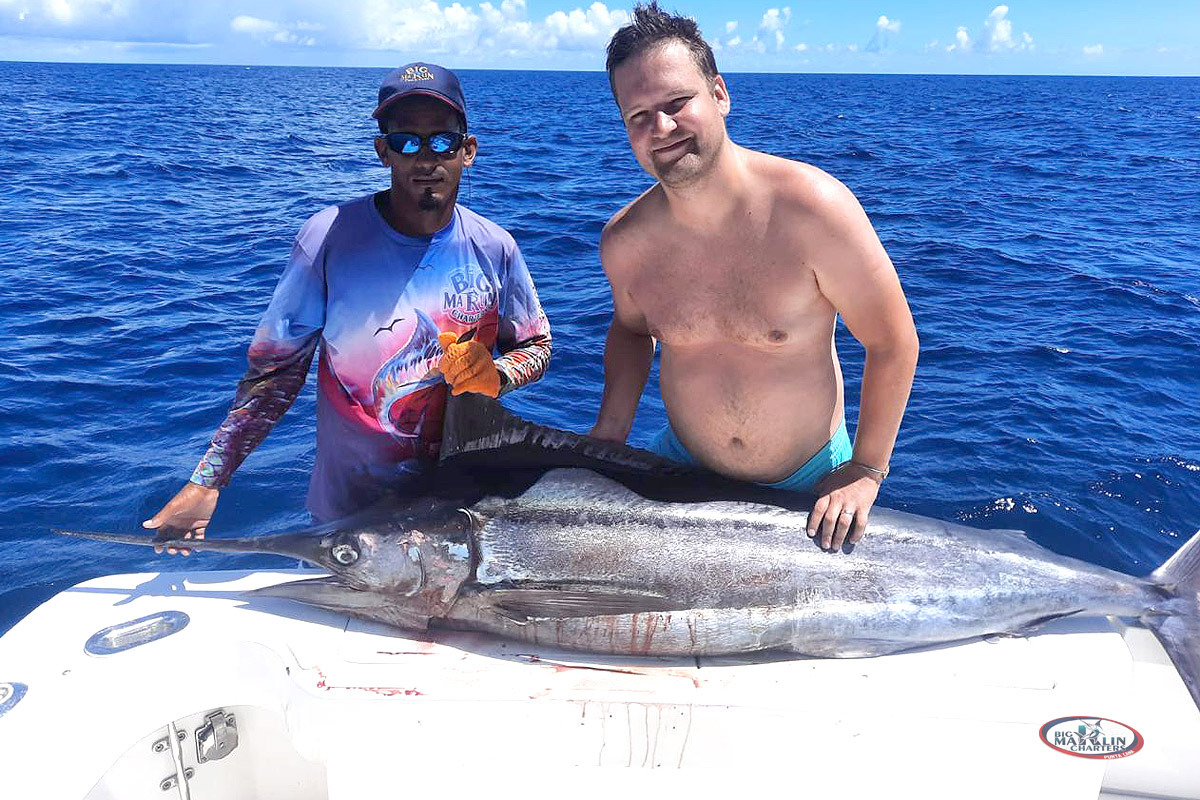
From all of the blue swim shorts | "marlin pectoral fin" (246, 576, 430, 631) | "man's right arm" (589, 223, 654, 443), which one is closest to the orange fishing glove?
"man's right arm" (589, 223, 654, 443)

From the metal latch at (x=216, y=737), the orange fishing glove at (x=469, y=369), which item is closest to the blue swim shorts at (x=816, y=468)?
the orange fishing glove at (x=469, y=369)

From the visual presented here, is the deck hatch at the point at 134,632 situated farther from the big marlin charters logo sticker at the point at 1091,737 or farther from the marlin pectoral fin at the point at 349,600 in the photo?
the big marlin charters logo sticker at the point at 1091,737

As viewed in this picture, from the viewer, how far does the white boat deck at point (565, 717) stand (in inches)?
77.3

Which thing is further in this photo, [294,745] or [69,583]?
[69,583]

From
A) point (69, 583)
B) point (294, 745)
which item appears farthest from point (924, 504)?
point (69, 583)

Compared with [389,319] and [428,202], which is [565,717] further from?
[428,202]

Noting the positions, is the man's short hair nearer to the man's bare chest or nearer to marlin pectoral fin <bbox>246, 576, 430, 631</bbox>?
the man's bare chest

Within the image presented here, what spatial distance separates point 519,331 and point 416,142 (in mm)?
614

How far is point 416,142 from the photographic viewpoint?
7.52 ft

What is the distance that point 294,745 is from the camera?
82.0 inches

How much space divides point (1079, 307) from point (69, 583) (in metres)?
8.23

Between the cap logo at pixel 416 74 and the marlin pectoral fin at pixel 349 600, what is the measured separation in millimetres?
1294

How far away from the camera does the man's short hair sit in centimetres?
220

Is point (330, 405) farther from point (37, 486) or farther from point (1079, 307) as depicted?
point (1079, 307)
